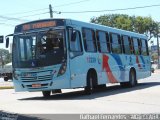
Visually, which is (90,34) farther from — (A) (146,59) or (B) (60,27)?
(A) (146,59)

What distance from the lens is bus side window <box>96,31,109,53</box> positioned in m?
20.5

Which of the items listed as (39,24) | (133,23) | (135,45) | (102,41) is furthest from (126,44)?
(133,23)

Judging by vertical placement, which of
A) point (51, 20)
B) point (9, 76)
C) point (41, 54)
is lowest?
point (9, 76)

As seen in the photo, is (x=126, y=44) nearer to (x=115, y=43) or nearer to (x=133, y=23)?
(x=115, y=43)

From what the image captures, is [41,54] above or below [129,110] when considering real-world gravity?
above

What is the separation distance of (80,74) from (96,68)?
1689 mm

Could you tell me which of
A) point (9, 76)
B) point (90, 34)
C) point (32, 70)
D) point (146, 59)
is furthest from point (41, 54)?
point (9, 76)

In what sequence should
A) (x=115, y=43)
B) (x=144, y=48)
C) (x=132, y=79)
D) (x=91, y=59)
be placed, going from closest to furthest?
(x=91, y=59) < (x=115, y=43) < (x=132, y=79) < (x=144, y=48)

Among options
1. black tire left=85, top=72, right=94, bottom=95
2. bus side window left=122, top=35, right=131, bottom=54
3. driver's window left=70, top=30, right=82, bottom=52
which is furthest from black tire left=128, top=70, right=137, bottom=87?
driver's window left=70, top=30, right=82, bottom=52

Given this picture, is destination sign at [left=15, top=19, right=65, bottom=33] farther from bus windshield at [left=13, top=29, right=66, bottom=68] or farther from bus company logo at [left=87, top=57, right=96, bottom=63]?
bus company logo at [left=87, top=57, right=96, bottom=63]

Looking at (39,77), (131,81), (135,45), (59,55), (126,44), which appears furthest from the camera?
(135,45)

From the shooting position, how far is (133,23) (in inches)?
3573

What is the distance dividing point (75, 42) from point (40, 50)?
1.48 m

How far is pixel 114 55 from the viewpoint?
22.2 m
